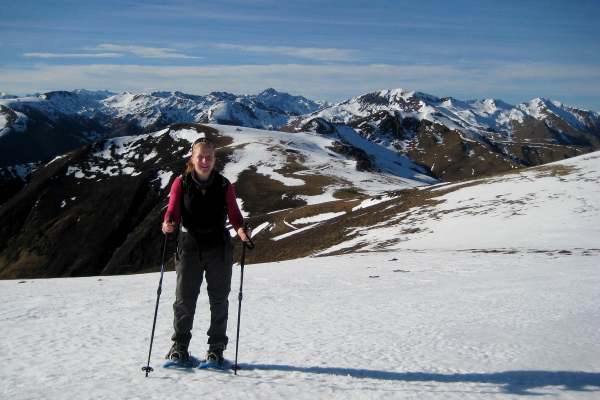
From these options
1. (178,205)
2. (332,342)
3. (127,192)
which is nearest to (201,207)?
(178,205)

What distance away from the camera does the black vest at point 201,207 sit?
6.61 metres

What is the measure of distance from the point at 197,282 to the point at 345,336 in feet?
11.3

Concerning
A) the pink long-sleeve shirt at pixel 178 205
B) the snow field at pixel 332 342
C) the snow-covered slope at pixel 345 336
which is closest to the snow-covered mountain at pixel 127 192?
the snow-covered slope at pixel 345 336

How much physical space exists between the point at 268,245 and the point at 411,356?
1806 inches

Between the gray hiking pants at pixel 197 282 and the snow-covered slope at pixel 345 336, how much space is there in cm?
68

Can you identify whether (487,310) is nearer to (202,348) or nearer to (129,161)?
→ (202,348)

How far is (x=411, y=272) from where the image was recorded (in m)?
18.2

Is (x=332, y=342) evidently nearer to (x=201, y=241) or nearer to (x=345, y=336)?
(x=345, y=336)

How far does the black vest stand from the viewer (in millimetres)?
6605

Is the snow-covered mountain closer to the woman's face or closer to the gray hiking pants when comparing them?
the gray hiking pants

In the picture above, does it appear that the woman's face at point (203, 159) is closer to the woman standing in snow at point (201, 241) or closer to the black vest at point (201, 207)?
the woman standing in snow at point (201, 241)

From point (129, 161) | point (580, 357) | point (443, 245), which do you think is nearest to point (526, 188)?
point (443, 245)

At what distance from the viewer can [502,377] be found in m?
6.37

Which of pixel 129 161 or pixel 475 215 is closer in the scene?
pixel 475 215
